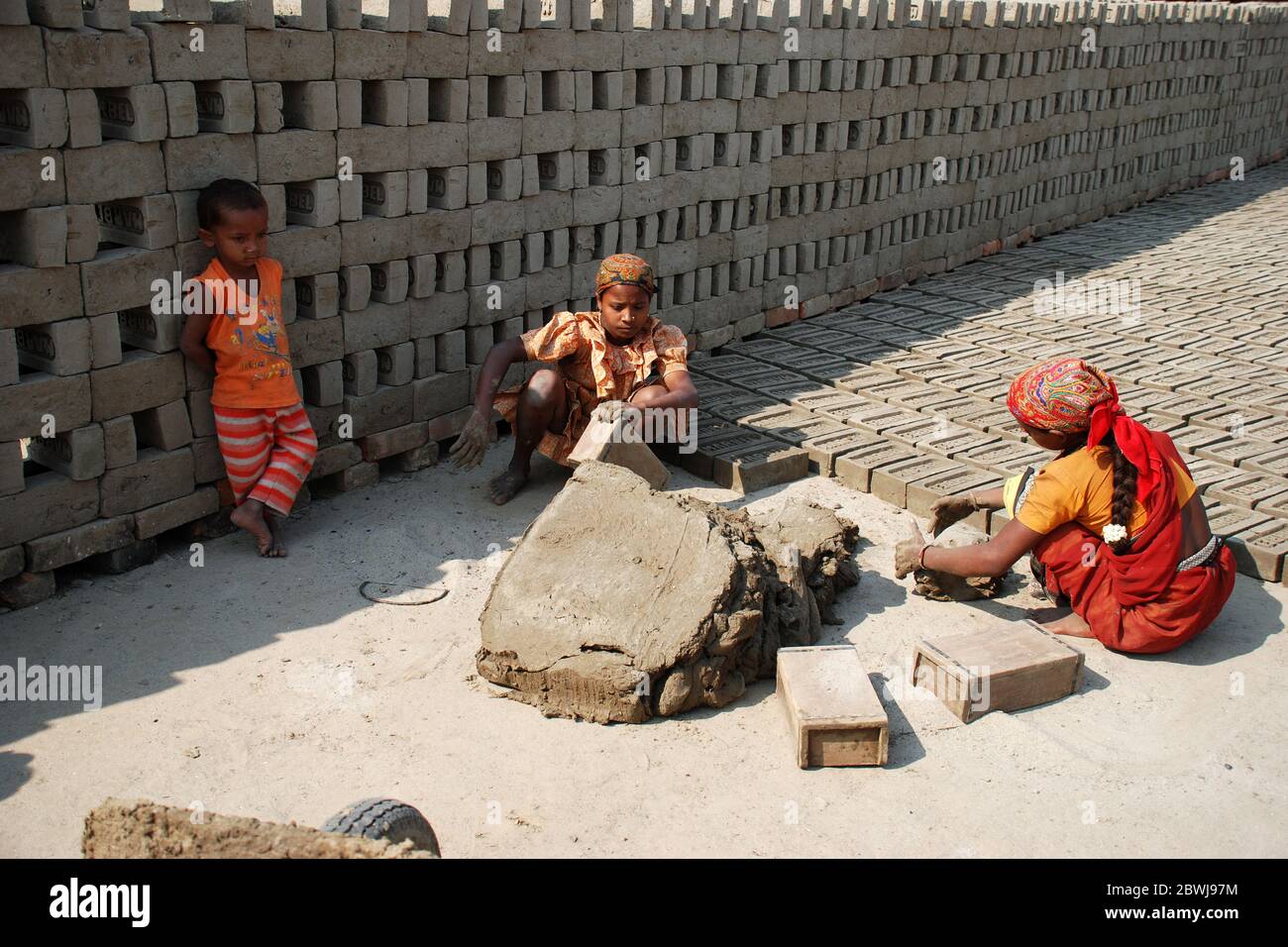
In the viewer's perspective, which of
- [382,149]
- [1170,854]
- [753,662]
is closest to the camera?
[1170,854]

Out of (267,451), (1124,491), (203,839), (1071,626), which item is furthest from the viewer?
(267,451)

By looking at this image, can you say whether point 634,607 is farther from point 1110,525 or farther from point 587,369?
point 587,369

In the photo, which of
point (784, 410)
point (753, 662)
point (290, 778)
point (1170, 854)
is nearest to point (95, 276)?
point (290, 778)

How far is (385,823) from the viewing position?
3018 millimetres

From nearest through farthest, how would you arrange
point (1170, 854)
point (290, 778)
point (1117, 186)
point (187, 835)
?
point (187, 835) < point (1170, 854) < point (290, 778) < point (1117, 186)

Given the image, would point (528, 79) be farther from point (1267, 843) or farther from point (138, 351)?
point (1267, 843)

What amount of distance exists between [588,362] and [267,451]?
1.53m

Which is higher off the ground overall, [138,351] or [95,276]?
[95,276]

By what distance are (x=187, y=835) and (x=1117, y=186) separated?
11.3 metres

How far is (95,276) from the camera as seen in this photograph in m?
4.39

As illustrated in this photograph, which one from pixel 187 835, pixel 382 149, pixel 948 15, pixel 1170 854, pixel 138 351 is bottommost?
pixel 1170 854

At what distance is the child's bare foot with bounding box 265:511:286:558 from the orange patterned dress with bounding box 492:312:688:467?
1128 mm

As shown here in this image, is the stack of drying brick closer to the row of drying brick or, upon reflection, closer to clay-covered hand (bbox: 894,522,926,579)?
the row of drying brick

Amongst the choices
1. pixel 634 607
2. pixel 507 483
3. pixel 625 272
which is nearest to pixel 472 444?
pixel 507 483
